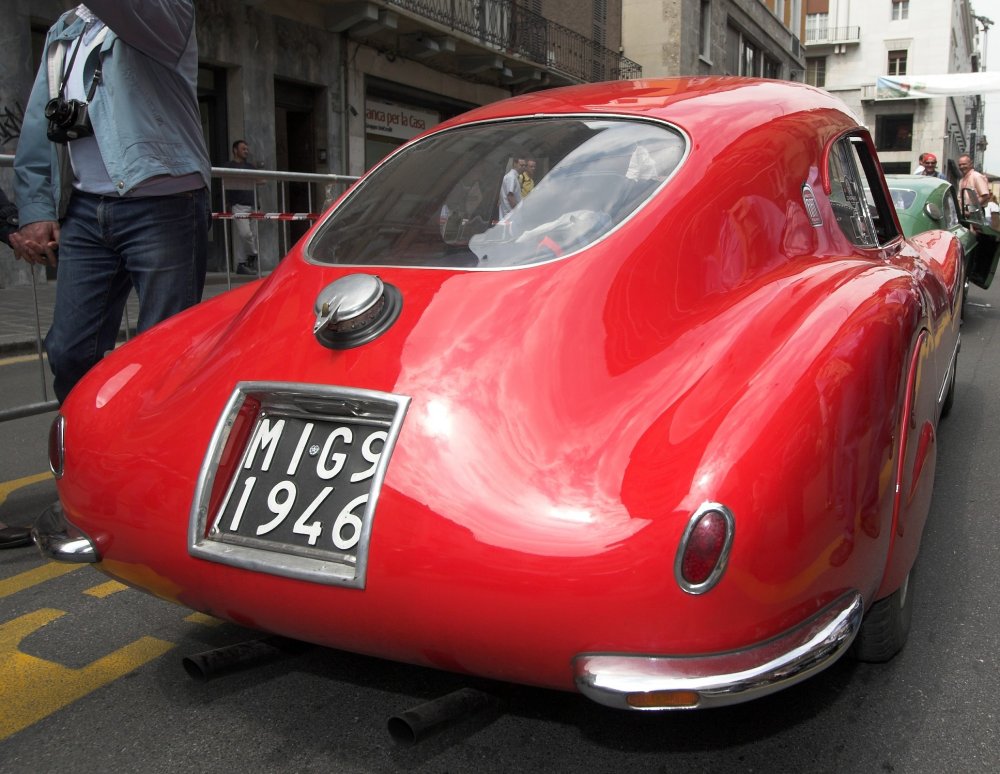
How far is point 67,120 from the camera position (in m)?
3.14

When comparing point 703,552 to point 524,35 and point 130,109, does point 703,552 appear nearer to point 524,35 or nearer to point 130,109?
point 130,109

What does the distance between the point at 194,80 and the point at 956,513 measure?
124 inches

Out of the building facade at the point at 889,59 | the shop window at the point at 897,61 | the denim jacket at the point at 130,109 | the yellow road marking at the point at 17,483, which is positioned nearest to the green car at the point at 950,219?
the denim jacket at the point at 130,109

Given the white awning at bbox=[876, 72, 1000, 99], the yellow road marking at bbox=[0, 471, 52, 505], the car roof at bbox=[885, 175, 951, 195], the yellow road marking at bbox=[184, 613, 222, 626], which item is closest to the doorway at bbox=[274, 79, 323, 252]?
the car roof at bbox=[885, 175, 951, 195]

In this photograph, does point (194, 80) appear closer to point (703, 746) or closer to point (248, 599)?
point (248, 599)

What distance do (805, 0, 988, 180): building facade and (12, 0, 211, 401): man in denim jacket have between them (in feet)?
201

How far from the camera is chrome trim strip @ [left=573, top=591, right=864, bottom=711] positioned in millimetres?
1603

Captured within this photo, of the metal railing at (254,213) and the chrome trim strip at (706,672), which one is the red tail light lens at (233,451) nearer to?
the chrome trim strip at (706,672)

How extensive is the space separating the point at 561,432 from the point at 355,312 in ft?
1.72

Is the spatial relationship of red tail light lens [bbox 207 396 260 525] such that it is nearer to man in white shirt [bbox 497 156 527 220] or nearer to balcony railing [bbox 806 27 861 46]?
man in white shirt [bbox 497 156 527 220]

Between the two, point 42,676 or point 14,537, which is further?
point 14,537

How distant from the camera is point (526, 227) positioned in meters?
2.32

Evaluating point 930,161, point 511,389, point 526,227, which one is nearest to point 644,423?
point 511,389

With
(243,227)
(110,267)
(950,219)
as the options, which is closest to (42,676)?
(110,267)
